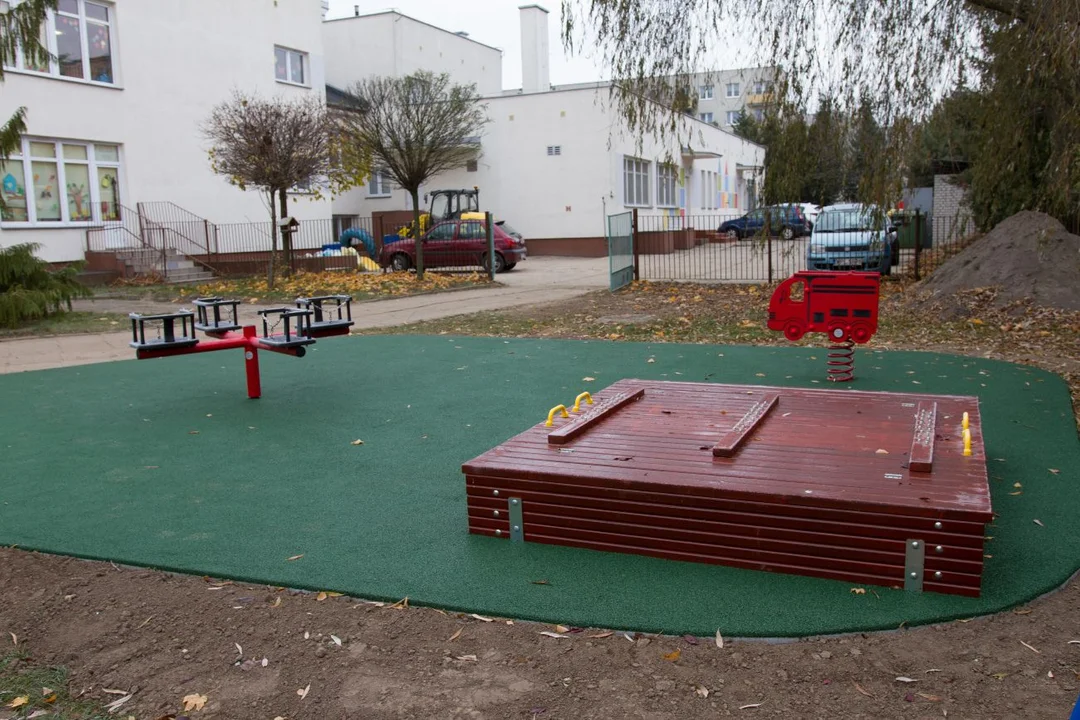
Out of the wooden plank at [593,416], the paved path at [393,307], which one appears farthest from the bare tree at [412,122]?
the wooden plank at [593,416]

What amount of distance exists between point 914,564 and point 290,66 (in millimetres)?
30184

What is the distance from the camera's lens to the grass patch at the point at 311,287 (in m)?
19.7

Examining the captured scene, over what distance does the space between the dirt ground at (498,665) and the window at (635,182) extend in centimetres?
3172

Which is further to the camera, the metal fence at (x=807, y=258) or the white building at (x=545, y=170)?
the white building at (x=545, y=170)

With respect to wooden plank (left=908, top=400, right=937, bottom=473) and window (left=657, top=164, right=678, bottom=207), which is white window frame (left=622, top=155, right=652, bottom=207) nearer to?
window (left=657, top=164, right=678, bottom=207)

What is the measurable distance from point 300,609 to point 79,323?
13464 mm

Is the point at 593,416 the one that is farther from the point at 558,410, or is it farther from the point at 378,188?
the point at 378,188

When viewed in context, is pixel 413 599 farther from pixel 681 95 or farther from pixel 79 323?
pixel 79 323

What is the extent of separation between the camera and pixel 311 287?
20.6 m

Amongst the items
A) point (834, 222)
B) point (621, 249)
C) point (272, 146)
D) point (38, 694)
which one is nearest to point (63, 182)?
point (272, 146)

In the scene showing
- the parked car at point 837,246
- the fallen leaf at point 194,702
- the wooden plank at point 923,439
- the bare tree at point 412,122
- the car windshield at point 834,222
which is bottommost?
the fallen leaf at point 194,702

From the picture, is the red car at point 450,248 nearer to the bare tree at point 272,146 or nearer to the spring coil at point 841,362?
the bare tree at point 272,146

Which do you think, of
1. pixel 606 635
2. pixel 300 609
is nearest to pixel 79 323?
pixel 300 609

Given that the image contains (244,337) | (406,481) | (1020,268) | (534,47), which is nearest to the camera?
(406,481)
